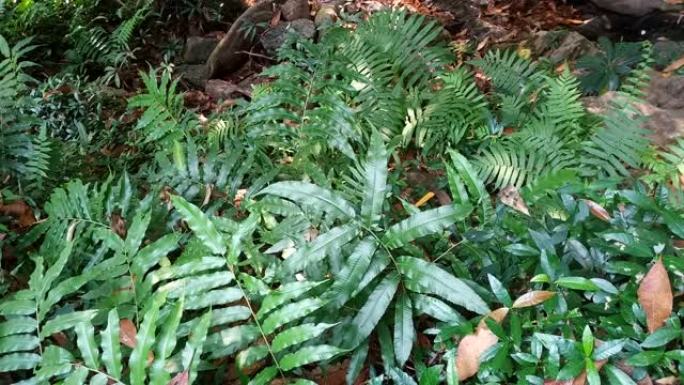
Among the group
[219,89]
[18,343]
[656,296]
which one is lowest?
[219,89]

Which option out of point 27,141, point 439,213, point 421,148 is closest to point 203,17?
point 27,141

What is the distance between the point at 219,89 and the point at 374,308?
3.68m

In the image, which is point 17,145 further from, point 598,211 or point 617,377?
point 617,377

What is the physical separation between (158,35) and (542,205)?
4.54 metres

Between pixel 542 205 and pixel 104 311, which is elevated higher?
pixel 542 205

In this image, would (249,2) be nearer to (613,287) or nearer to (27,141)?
(27,141)

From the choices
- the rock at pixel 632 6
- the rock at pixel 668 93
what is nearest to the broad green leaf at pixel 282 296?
the rock at pixel 668 93

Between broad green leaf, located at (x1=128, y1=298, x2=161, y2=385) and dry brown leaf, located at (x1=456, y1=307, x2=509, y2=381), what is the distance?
3.13ft

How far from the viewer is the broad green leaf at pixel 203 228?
211cm

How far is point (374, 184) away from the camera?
7.38 feet

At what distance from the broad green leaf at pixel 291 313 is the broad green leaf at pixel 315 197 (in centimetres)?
38

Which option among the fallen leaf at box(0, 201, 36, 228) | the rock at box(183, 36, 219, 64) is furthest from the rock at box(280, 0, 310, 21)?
the fallen leaf at box(0, 201, 36, 228)

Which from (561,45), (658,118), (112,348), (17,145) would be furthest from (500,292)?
(561,45)

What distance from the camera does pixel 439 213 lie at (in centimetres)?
213
